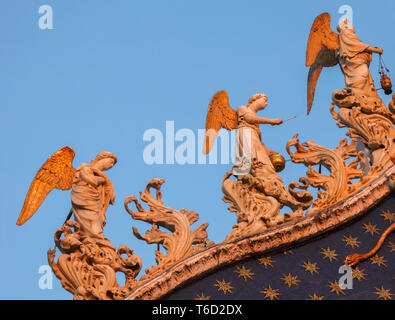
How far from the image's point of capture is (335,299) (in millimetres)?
16031

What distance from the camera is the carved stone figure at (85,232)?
652 inches

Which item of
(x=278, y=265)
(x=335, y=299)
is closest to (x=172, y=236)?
(x=278, y=265)

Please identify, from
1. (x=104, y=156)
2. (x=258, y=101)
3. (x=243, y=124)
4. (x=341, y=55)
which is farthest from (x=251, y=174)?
(x=341, y=55)

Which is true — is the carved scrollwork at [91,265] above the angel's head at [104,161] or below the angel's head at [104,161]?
below

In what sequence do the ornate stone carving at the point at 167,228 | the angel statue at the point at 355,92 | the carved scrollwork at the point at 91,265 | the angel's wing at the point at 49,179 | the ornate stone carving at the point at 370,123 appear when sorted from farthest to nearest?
the angel's wing at the point at 49,179
the angel statue at the point at 355,92
the ornate stone carving at the point at 370,123
the ornate stone carving at the point at 167,228
the carved scrollwork at the point at 91,265

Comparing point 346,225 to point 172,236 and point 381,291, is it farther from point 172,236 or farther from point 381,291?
point 172,236

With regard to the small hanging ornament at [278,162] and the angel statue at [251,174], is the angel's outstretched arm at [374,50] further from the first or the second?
the small hanging ornament at [278,162]

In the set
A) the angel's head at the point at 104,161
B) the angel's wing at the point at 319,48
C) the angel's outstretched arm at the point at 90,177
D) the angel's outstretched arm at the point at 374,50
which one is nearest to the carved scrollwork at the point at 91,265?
the angel's outstretched arm at the point at 90,177

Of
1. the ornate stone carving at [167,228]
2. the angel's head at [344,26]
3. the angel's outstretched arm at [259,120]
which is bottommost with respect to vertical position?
the ornate stone carving at [167,228]

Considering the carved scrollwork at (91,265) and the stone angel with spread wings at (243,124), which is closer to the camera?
the carved scrollwork at (91,265)

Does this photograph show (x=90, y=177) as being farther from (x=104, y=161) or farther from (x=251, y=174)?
(x=251, y=174)

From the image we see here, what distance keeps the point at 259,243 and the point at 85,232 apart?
2729 millimetres

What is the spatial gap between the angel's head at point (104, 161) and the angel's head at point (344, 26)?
15.2 ft

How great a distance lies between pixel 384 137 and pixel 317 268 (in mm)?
2656
